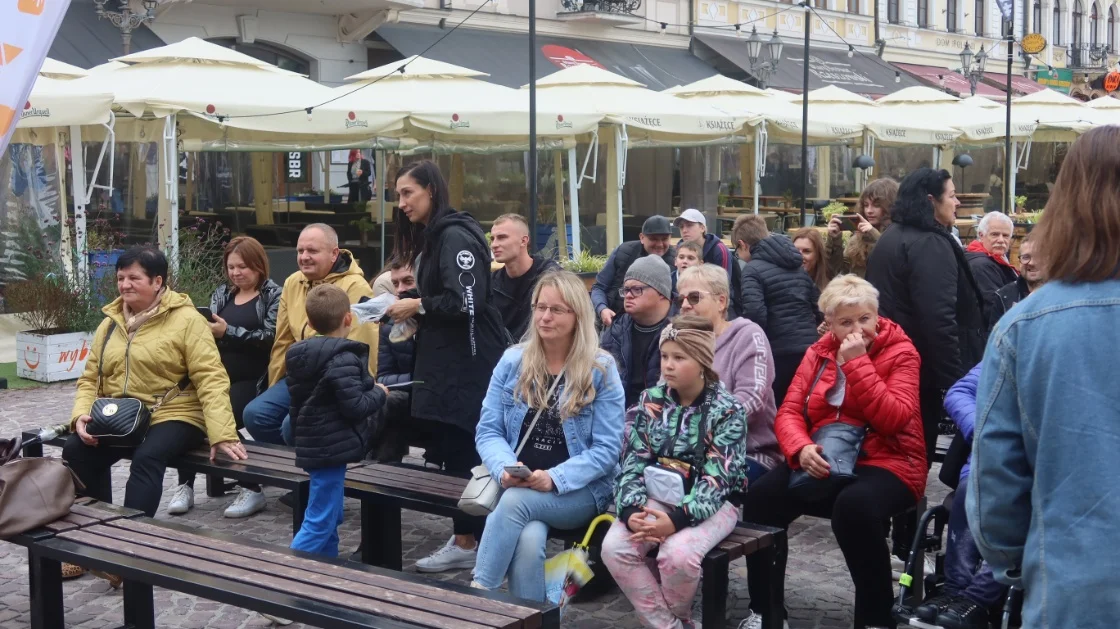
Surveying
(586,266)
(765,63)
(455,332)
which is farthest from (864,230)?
(765,63)

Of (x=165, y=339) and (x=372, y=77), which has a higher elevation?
(x=372, y=77)

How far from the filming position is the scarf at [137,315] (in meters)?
5.75

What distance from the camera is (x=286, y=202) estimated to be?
21094 mm

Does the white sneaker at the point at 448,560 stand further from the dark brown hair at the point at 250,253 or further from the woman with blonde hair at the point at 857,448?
the dark brown hair at the point at 250,253

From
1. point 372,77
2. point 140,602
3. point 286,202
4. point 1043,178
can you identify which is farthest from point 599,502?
point 1043,178

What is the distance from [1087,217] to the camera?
7.50 ft

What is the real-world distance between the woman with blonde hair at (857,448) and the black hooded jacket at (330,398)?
166cm

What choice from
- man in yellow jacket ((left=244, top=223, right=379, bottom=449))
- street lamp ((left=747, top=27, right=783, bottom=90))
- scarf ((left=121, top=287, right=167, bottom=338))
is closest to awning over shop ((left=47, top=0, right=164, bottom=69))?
street lamp ((left=747, top=27, right=783, bottom=90))

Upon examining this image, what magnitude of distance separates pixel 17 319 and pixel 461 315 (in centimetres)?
868

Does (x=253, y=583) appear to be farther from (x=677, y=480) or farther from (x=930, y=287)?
(x=930, y=287)

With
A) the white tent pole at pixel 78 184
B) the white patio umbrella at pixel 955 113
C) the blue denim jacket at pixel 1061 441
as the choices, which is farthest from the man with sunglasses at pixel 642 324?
the white patio umbrella at pixel 955 113

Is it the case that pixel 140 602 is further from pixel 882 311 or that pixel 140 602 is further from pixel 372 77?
pixel 372 77

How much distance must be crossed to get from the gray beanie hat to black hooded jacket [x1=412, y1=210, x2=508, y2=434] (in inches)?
26.9

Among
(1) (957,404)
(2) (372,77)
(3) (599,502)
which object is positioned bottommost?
(3) (599,502)
